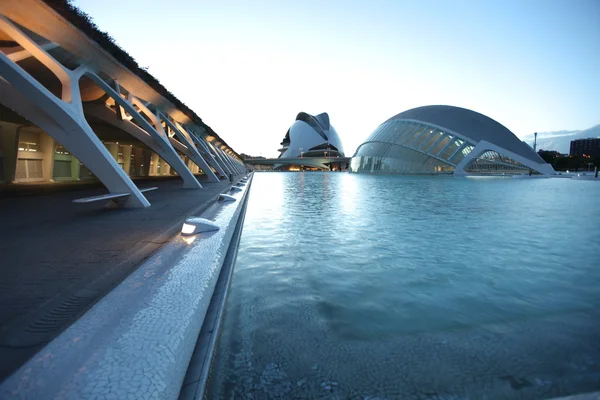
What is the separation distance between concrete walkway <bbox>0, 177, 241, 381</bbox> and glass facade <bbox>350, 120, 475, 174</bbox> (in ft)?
102

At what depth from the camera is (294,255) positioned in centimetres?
379

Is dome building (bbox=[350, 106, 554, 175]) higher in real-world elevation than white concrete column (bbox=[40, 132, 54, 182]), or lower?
higher

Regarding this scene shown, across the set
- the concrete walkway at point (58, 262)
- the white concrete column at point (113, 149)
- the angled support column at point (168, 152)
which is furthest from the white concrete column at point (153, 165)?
the concrete walkway at point (58, 262)

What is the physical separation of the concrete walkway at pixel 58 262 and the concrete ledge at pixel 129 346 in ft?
0.33

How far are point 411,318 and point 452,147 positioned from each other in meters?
33.8

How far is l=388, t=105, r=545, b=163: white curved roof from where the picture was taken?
3288 centimetres

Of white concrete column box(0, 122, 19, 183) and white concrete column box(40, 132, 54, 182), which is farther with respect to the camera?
white concrete column box(40, 132, 54, 182)

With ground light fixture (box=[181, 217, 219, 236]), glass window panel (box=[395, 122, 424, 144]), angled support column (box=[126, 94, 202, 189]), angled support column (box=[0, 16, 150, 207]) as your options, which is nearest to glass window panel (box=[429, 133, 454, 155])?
glass window panel (box=[395, 122, 424, 144])

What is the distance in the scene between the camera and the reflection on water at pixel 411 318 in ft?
4.97

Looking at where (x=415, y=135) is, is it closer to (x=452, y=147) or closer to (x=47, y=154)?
(x=452, y=147)

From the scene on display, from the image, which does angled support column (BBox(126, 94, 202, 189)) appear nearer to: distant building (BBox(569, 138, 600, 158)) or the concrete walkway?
the concrete walkway

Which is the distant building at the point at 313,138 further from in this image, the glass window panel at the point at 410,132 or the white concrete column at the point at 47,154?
the white concrete column at the point at 47,154

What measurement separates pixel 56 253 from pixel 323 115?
80427 mm

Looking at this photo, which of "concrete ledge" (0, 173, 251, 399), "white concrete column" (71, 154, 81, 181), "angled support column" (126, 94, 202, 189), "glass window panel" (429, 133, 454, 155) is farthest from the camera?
"glass window panel" (429, 133, 454, 155)
